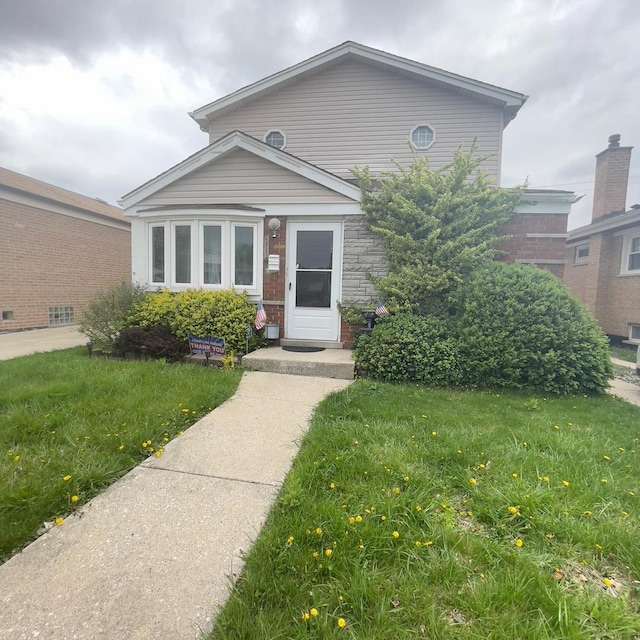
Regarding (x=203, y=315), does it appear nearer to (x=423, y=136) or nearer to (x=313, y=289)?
(x=313, y=289)

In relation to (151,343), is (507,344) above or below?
above

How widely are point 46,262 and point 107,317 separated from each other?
20.3 feet

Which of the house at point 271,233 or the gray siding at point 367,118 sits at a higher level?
the gray siding at point 367,118

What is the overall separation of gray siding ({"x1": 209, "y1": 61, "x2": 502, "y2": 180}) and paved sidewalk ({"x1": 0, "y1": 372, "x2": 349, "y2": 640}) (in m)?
9.00

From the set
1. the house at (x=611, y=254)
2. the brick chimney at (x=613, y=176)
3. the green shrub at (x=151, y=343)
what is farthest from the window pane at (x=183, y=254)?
the brick chimney at (x=613, y=176)

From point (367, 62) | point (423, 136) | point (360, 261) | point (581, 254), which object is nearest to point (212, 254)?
point (360, 261)

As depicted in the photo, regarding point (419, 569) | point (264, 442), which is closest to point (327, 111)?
point (264, 442)

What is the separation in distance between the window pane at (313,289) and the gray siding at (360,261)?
36 cm

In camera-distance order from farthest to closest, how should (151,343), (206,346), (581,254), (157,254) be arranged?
(581,254) → (157,254) → (206,346) → (151,343)

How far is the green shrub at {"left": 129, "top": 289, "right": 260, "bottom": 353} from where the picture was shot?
5992 millimetres

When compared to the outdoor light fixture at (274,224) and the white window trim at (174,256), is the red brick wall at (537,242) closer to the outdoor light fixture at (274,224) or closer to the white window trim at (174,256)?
the outdoor light fixture at (274,224)

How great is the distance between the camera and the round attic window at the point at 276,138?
10023 mm

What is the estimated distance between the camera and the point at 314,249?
6.61 meters

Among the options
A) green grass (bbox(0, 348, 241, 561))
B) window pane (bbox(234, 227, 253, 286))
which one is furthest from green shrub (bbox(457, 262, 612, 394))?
window pane (bbox(234, 227, 253, 286))
